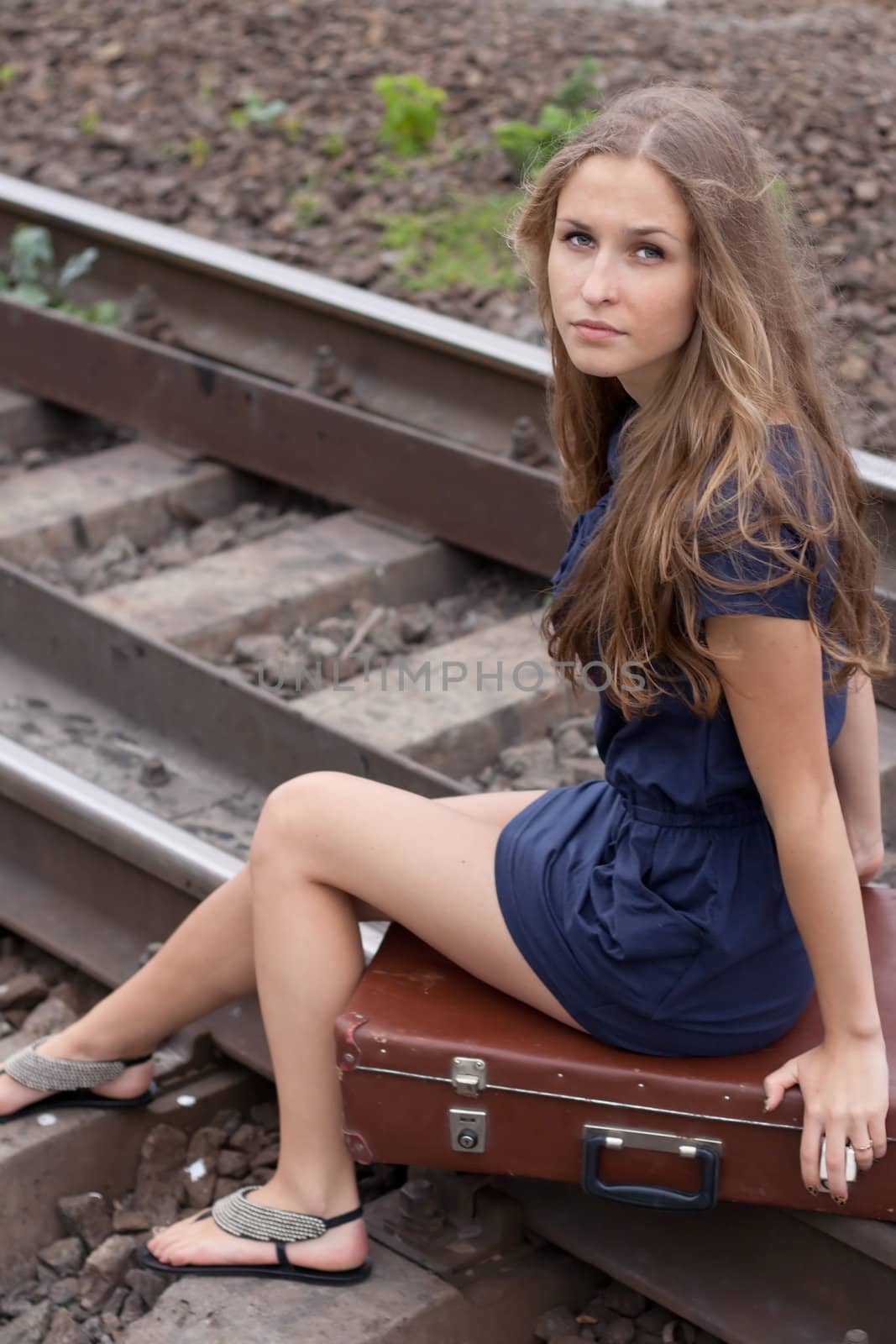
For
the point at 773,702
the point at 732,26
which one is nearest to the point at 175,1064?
the point at 773,702

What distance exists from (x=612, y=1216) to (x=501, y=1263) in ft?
0.61

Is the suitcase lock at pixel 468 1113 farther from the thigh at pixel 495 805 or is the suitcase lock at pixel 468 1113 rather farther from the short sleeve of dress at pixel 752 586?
the short sleeve of dress at pixel 752 586

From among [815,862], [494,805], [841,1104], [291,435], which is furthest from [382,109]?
[841,1104]

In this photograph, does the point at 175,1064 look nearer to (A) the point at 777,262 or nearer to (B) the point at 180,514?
(A) the point at 777,262

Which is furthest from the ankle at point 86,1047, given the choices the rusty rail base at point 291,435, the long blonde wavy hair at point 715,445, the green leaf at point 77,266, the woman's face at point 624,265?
the green leaf at point 77,266

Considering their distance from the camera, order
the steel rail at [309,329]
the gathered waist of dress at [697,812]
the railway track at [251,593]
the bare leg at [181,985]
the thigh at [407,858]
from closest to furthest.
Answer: the gathered waist of dress at [697,812] → the thigh at [407,858] → the bare leg at [181,985] → the railway track at [251,593] → the steel rail at [309,329]

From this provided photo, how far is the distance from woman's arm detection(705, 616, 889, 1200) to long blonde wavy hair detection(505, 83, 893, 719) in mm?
51

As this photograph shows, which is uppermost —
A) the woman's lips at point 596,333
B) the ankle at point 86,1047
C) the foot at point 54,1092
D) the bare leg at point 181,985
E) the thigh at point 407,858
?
the woman's lips at point 596,333

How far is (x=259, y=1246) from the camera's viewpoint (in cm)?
269

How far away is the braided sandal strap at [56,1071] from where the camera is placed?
2965 mm

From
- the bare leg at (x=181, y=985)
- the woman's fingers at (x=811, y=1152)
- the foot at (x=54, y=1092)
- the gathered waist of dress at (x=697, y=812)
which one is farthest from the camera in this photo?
the foot at (x=54, y=1092)

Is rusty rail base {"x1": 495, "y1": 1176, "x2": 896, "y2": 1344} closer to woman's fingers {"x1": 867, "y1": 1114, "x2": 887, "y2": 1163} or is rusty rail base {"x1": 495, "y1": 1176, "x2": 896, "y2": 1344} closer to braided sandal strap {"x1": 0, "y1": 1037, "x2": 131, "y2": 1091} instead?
woman's fingers {"x1": 867, "y1": 1114, "x2": 887, "y2": 1163}

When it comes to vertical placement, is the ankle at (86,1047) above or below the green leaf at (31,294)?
below

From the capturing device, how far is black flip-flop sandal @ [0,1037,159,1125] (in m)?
2.97
